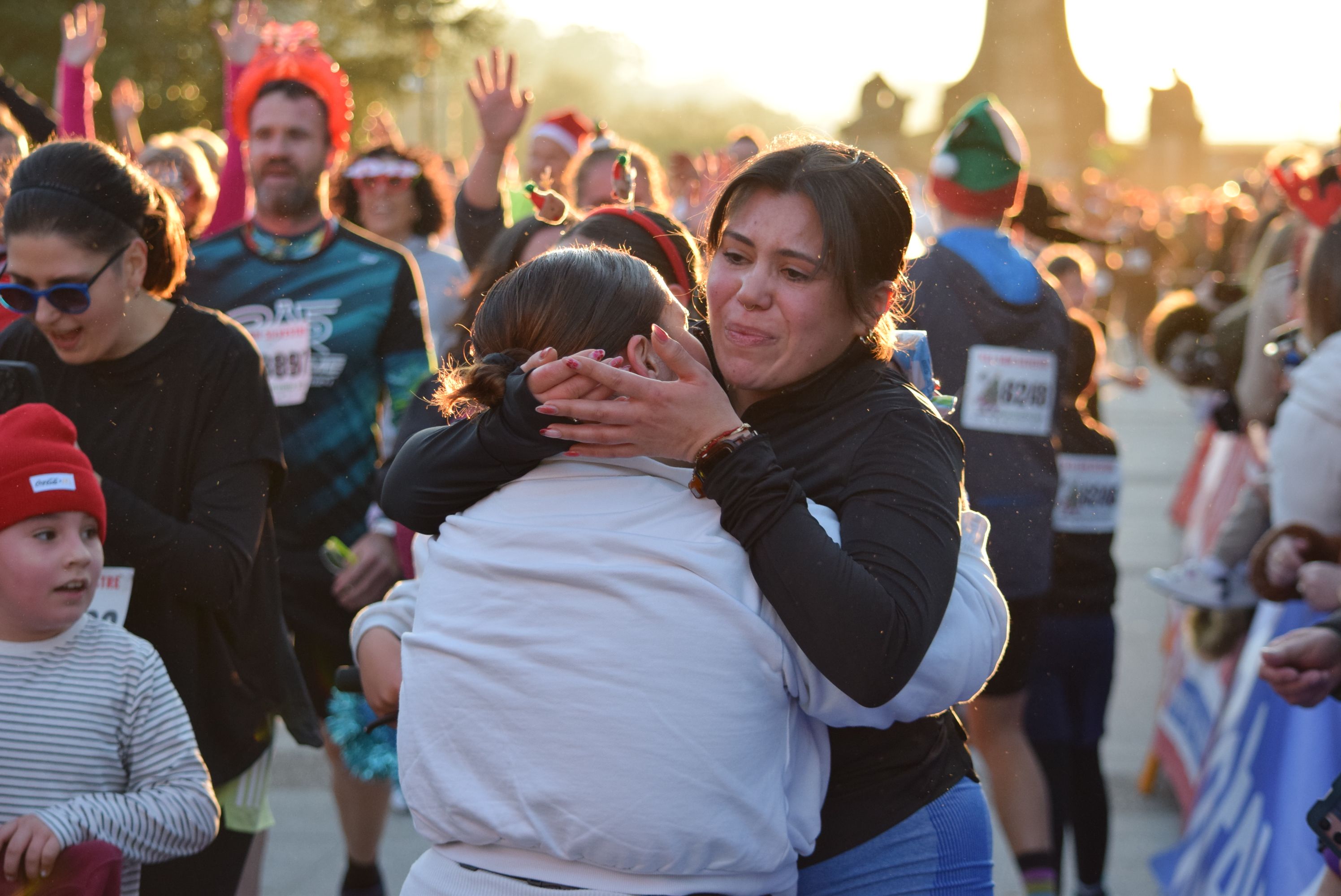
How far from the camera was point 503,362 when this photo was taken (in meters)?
1.70

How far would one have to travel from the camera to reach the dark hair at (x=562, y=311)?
5.53 ft

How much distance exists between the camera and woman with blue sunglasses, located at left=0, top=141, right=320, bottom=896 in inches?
98.6

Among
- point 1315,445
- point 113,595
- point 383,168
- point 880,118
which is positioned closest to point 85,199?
point 113,595

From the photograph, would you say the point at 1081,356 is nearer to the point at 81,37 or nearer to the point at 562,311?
the point at 562,311

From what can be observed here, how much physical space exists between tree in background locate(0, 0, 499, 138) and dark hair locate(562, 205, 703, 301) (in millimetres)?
14385

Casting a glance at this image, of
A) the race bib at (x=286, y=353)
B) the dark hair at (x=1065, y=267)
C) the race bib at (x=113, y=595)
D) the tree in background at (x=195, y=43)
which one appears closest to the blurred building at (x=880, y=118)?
the tree in background at (x=195, y=43)

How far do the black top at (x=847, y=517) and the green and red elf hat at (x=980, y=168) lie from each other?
2.22m

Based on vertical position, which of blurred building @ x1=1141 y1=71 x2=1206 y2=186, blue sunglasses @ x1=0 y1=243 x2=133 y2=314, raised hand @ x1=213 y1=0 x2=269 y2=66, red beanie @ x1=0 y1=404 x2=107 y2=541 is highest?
raised hand @ x1=213 y1=0 x2=269 y2=66

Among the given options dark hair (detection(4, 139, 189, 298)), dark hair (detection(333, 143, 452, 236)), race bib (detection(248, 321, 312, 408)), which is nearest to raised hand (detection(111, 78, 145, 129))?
dark hair (detection(333, 143, 452, 236))

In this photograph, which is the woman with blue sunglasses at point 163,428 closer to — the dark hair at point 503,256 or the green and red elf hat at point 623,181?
the dark hair at point 503,256

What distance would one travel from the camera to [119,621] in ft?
8.56

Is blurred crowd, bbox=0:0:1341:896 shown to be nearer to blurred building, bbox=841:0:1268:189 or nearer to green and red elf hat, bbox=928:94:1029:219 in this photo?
green and red elf hat, bbox=928:94:1029:219

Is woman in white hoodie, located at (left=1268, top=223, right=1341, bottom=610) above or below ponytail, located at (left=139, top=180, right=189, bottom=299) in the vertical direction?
below

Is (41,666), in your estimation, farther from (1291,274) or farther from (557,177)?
(1291,274)
